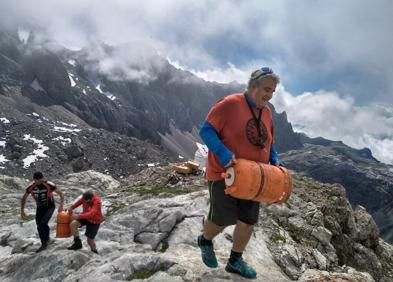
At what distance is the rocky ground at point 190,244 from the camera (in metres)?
10.1

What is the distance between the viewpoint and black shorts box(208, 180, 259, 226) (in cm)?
795

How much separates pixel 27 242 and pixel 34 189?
186cm

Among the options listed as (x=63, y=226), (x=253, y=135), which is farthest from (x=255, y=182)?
(x=63, y=226)

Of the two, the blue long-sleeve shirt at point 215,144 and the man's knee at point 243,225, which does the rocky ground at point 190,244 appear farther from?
the blue long-sleeve shirt at point 215,144

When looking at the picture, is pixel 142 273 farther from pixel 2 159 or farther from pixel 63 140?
pixel 63 140

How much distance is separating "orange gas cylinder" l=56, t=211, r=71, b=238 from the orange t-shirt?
6738 millimetres

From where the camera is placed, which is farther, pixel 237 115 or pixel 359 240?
pixel 359 240

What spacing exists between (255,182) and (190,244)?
20.1 feet

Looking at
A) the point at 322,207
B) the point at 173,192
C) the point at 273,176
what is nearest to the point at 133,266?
the point at 273,176

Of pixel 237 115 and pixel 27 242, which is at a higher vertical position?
pixel 237 115

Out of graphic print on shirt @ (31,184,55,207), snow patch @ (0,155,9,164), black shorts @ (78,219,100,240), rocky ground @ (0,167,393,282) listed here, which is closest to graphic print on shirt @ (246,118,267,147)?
rocky ground @ (0,167,393,282)

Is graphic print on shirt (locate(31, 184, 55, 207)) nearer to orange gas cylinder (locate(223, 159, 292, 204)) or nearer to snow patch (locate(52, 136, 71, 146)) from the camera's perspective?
orange gas cylinder (locate(223, 159, 292, 204))

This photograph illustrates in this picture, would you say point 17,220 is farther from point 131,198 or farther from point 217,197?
point 217,197

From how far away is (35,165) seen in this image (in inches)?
6029
